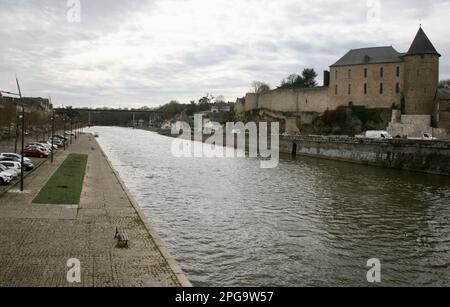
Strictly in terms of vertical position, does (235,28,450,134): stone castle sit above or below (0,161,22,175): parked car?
above

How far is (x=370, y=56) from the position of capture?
236ft

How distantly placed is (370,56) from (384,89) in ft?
20.2

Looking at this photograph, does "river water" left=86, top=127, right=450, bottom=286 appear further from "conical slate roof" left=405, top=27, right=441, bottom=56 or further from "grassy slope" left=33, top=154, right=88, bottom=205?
"conical slate roof" left=405, top=27, right=441, bottom=56

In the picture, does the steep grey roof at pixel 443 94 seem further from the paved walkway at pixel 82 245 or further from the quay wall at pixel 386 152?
the paved walkway at pixel 82 245

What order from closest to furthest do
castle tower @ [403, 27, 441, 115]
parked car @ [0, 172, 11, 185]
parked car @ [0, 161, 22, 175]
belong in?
parked car @ [0, 172, 11, 185]
parked car @ [0, 161, 22, 175]
castle tower @ [403, 27, 441, 115]

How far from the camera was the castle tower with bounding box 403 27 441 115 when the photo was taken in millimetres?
59562

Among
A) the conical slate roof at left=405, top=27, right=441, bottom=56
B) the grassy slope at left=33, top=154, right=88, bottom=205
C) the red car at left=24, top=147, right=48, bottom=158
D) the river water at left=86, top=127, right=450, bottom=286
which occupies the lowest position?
the river water at left=86, top=127, right=450, bottom=286

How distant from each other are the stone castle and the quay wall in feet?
38.7

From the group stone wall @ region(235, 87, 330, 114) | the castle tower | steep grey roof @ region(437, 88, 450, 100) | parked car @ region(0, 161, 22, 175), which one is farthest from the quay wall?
parked car @ region(0, 161, 22, 175)

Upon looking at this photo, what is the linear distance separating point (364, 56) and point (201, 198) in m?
53.1

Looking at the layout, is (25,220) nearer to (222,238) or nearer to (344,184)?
(222,238)

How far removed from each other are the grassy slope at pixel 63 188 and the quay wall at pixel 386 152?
29042mm
